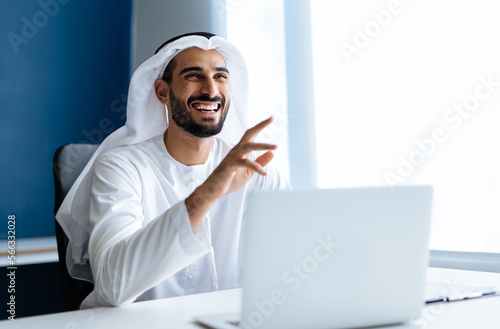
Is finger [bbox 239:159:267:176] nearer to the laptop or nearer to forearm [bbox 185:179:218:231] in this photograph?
forearm [bbox 185:179:218:231]

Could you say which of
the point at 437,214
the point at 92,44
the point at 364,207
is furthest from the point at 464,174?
the point at 92,44

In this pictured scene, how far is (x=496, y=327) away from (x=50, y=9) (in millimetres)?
3354

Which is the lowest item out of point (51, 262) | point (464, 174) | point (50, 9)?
point (51, 262)

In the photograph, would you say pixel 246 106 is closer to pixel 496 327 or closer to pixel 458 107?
pixel 458 107

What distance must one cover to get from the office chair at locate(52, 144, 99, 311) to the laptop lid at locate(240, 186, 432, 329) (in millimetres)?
1033

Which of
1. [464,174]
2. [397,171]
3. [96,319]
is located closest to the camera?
[96,319]

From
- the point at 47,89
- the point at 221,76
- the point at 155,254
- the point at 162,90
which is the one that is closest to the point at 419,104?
the point at 221,76

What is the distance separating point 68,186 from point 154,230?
62cm

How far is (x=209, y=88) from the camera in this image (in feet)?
7.36

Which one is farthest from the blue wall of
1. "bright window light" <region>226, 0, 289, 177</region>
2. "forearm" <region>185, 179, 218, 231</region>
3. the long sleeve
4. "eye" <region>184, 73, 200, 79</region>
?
"forearm" <region>185, 179, 218, 231</region>

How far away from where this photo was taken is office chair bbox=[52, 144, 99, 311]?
1.88 m

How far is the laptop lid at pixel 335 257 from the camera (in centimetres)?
100

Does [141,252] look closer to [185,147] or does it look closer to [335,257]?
[335,257]

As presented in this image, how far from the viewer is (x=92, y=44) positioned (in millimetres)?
3857
